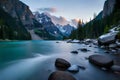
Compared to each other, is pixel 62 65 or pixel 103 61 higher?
pixel 103 61

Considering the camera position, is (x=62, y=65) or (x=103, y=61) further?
(x=103, y=61)

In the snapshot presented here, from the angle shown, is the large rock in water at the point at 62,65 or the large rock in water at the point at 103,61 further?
the large rock in water at the point at 103,61

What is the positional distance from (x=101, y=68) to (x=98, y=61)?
108cm

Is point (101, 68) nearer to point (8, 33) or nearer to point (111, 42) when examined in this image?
point (111, 42)

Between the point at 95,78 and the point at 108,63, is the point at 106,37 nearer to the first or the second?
the point at 108,63

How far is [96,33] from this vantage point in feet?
330

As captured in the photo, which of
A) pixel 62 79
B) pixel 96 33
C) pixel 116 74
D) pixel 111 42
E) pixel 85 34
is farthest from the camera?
pixel 85 34

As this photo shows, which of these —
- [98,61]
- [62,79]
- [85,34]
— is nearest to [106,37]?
[98,61]

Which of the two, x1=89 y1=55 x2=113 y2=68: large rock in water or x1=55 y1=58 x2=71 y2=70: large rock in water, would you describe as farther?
x1=89 y1=55 x2=113 y2=68: large rock in water

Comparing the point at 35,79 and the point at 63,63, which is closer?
the point at 35,79

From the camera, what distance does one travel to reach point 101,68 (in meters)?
14.3

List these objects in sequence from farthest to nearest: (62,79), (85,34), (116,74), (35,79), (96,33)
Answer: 1. (85,34)
2. (96,33)
3. (116,74)
4. (35,79)
5. (62,79)

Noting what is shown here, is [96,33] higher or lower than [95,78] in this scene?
higher

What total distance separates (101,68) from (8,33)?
12008 cm
